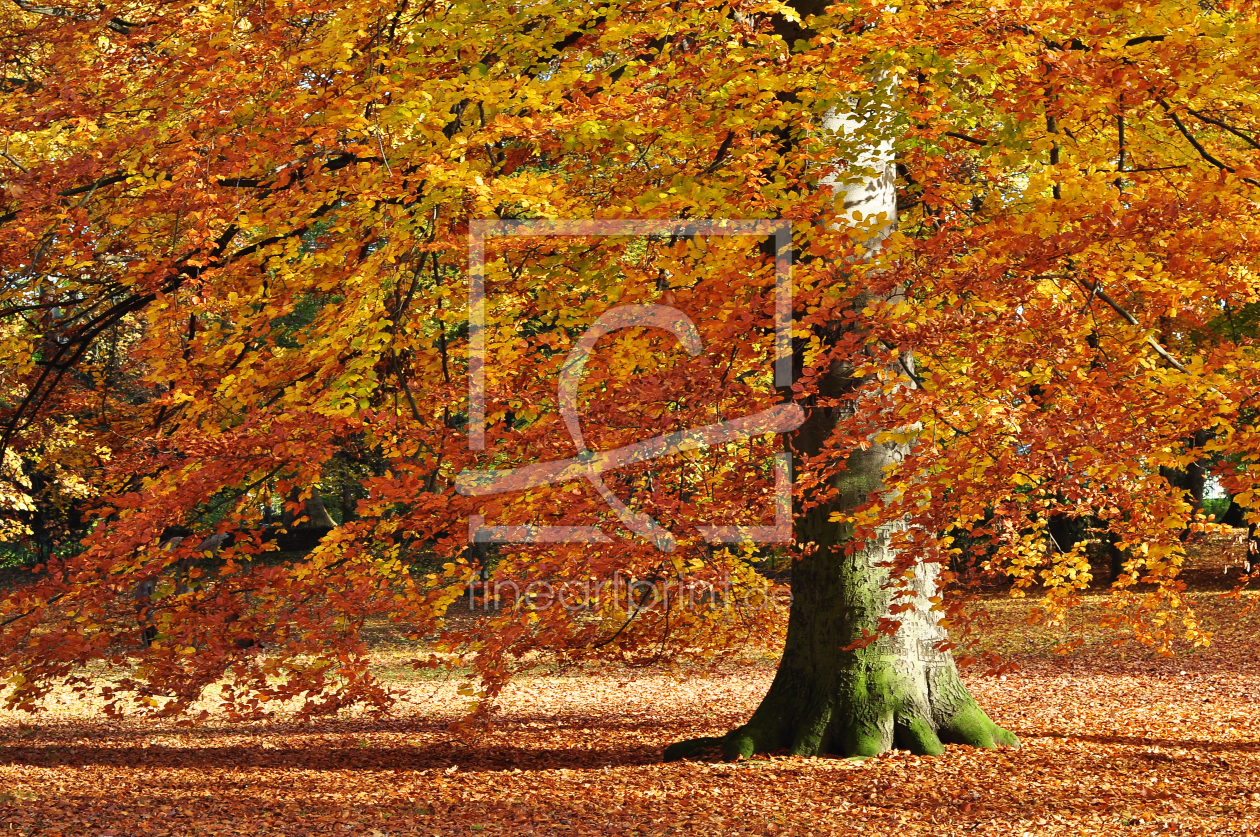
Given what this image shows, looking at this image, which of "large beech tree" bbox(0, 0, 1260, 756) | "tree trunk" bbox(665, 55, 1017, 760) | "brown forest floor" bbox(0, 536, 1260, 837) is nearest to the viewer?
"large beech tree" bbox(0, 0, 1260, 756)

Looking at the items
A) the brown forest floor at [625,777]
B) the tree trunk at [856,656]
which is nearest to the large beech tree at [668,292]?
the tree trunk at [856,656]

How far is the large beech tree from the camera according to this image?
17.2 ft

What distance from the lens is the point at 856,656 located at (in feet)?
23.7

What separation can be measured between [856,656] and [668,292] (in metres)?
3.11

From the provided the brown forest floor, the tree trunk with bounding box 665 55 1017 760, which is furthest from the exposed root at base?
the brown forest floor

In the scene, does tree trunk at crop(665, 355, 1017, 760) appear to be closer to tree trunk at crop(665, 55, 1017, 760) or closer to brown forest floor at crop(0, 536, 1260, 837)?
tree trunk at crop(665, 55, 1017, 760)

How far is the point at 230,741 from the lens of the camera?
10008mm

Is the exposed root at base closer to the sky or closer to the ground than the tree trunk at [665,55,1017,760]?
closer to the ground

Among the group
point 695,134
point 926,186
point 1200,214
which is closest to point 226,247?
point 695,134

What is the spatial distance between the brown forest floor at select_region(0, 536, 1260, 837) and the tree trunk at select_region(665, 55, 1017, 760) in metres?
0.21

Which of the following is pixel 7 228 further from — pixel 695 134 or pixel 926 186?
pixel 926 186

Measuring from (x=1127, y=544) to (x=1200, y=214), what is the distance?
1973 millimetres

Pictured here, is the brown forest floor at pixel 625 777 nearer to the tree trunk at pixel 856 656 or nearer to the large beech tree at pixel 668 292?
the tree trunk at pixel 856 656

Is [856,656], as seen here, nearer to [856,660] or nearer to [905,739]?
[856,660]
